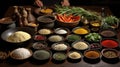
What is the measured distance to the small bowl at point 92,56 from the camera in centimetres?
317

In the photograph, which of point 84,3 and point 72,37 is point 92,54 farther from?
point 84,3

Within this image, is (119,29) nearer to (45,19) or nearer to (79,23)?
(79,23)

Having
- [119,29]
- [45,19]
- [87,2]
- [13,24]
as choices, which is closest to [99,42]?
[119,29]

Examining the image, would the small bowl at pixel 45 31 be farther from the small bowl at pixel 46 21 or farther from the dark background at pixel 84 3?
the dark background at pixel 84 3

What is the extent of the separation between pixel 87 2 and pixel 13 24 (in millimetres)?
2893

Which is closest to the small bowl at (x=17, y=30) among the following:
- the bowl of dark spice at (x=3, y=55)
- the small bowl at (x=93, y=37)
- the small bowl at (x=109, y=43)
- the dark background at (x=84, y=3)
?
the bowl of dark spice at (x=3, y=55)

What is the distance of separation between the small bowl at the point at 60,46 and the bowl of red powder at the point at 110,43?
55cm

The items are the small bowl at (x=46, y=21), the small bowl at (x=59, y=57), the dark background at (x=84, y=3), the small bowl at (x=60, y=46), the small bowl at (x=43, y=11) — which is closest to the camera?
the small bowl at (x=59, y=57)

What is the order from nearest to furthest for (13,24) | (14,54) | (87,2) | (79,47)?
1. (14,54)
2. (79,47)
3. (13,24)
4. (87,2)

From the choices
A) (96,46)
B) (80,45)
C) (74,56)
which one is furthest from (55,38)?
(96,46)

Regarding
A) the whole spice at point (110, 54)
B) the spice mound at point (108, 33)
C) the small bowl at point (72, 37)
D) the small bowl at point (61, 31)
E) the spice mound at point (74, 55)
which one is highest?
the spice mound at point (108, 33)

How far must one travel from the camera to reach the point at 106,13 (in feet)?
→ 14.6

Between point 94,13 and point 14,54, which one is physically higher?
point 94,13

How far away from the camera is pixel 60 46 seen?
3.42 metres
